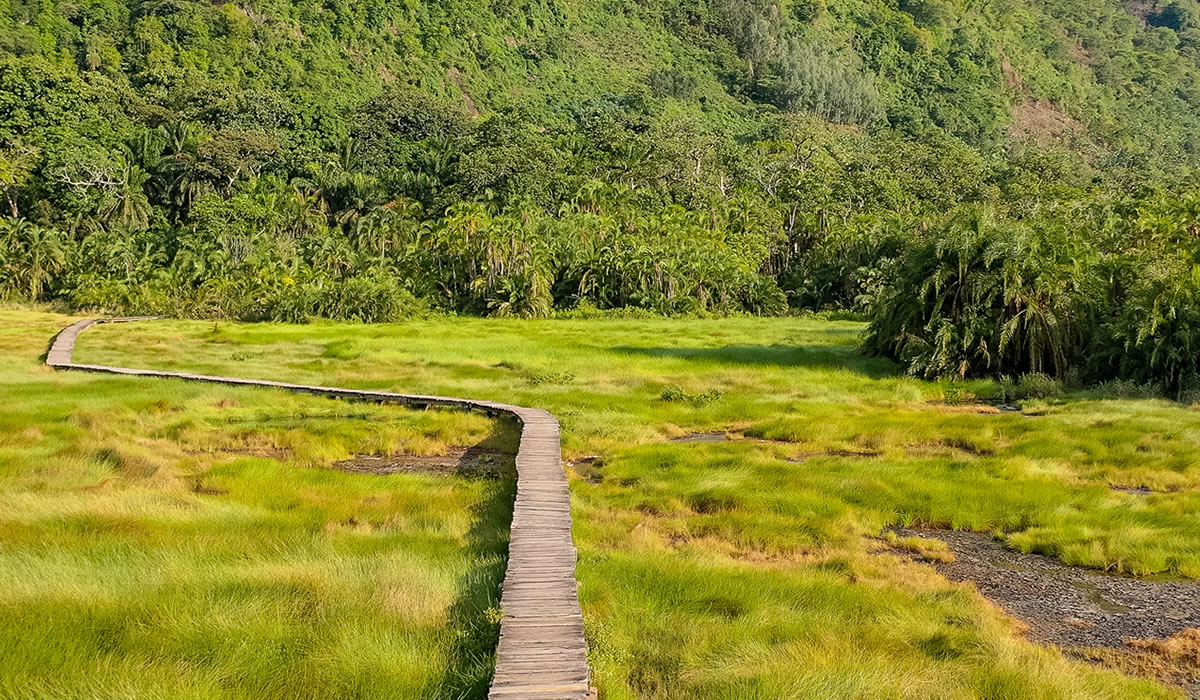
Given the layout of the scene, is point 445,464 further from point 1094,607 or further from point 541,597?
point 1094,607

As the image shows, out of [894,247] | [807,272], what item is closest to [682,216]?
[807,272]

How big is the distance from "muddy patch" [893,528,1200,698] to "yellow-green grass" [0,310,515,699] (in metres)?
6.68

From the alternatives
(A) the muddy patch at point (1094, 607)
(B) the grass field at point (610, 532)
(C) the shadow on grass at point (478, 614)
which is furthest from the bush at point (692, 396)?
(A) the muddy patch at point (1094, 607)

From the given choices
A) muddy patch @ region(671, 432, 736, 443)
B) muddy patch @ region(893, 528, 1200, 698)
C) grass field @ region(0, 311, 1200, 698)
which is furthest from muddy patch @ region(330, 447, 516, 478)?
muddy patch @ region(893, 528, 1200, 698)

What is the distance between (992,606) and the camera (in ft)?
33.2

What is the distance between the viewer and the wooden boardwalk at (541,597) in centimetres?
706

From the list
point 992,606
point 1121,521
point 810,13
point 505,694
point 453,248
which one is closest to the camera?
point 505,694

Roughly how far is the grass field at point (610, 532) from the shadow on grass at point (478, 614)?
0.05 meters

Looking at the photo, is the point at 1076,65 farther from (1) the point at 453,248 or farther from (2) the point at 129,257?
(2) the point at 129,257

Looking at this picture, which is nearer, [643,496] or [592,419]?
[643,496]

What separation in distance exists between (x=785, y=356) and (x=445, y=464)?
→ 70.0ft

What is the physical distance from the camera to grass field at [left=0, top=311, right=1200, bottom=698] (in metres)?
7.89

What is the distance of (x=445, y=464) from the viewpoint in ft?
61.2

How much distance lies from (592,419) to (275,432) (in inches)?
333
